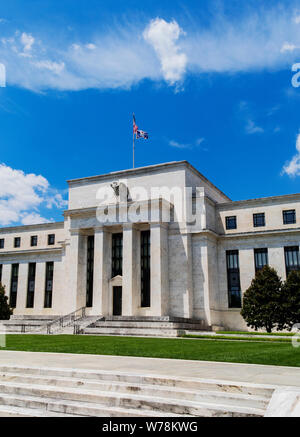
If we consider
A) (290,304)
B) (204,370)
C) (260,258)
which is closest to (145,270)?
(260,258)

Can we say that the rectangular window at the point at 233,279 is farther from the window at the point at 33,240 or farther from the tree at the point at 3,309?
the window at the point at 33,240

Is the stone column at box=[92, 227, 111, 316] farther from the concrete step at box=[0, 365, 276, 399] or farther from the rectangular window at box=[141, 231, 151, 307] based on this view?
the concrete step at box=[0, 365, 276, 399]

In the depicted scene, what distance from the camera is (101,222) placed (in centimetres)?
4228

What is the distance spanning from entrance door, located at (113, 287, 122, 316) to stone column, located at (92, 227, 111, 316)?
0.88 metres

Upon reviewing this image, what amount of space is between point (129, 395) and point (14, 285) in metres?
50.8

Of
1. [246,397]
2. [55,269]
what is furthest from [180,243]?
[246,397]

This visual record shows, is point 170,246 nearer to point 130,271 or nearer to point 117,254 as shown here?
point 130,271

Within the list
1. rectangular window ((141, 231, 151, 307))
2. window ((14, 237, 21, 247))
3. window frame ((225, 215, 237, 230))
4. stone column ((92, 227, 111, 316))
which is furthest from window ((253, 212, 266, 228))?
window ((14, 237, 21, 247))

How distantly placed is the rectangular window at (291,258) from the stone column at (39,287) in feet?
98.1

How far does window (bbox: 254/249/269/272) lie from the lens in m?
41.4

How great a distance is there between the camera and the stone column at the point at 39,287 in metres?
52.0

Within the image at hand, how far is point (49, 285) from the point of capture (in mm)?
52438

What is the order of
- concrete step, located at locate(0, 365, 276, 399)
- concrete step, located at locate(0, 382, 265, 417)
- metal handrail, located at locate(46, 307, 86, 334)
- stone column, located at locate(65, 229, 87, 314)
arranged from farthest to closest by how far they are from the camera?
stone column, located at locate(65, 229, 87, 314), metal handrail, located at locate(46, 307, 86, 334), concrete step, located at locate(0, 365, 276, 399), concrete step, located at locate(0, 382, 265, 417)
